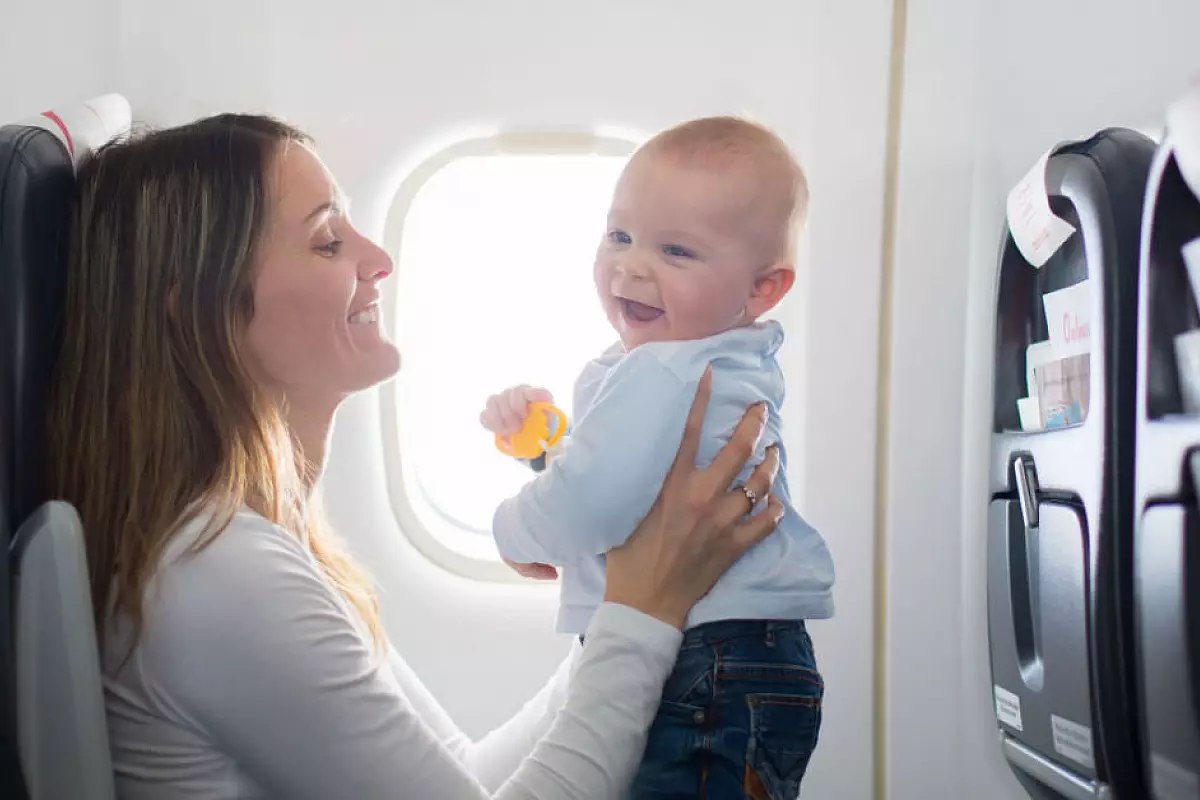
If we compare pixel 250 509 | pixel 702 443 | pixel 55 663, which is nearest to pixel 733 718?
pixel 702 443

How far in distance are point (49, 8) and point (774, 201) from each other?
1202 millimetres

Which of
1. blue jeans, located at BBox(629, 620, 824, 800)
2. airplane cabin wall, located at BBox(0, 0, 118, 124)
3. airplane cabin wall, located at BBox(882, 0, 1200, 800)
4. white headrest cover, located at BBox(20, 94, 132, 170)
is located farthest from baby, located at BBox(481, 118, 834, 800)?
airplane cabin wall, located at BBox(0, 0, 118, 124)

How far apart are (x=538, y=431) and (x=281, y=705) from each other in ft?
1.67

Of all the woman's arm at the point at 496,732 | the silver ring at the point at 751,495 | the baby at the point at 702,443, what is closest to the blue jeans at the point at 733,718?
the baby at the point at 702,443

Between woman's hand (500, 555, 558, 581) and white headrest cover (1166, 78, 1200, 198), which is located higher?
white headrest cover (1166, 78, 1200, 198)

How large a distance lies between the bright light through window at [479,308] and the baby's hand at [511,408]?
1.10 feet

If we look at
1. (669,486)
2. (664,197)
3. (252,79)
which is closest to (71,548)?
(669,486)

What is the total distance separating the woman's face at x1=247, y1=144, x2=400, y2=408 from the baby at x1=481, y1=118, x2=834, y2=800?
29cm

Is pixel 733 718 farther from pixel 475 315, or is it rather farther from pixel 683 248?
pixel 475 315

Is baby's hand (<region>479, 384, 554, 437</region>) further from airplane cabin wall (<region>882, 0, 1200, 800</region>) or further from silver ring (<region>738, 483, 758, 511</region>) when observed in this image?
airplane cabin wall (<region>882, 0, 1200, 800</region>)

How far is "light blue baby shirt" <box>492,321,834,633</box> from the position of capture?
43.8 inches

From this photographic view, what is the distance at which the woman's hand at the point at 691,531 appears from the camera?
3.73ft

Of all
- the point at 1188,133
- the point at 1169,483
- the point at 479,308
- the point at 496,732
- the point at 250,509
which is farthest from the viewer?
the point at 479,308

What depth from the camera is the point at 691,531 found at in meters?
1.15
